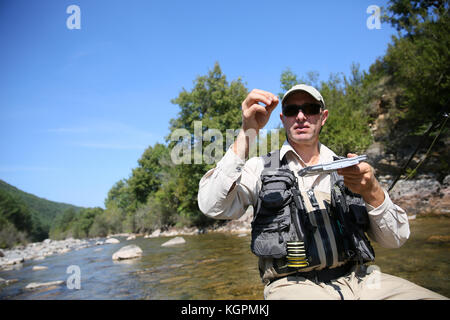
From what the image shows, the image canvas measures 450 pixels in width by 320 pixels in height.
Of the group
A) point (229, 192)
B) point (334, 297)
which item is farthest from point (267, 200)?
point (334, 297)

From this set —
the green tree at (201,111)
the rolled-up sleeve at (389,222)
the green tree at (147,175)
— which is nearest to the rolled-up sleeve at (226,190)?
the rolled-up sleeve at (389,222)

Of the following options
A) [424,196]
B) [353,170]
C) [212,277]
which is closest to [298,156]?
[353,170]

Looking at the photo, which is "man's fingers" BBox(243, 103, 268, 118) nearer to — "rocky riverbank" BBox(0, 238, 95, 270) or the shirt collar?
the shirt collar

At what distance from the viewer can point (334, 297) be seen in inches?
83.5

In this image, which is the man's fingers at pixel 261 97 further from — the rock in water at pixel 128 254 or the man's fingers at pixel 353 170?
the rock in water at pixel 128 254

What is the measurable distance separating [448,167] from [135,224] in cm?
4180

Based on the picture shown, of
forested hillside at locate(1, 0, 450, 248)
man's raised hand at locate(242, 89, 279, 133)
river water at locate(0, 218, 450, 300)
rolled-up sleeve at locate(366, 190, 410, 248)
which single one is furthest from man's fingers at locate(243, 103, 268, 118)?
forested hillside at locate(1, 0, 450, 248)

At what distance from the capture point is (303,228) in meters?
2.28

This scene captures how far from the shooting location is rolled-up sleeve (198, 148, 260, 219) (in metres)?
2.20

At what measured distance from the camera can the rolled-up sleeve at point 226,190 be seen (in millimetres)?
2199

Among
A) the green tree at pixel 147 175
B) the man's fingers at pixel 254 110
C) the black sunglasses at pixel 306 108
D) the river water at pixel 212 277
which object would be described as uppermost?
the green tree at pixel 147 175

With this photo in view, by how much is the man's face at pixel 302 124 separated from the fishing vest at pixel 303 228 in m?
0.43

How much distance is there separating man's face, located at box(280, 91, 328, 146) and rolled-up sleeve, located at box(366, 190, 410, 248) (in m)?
0.82

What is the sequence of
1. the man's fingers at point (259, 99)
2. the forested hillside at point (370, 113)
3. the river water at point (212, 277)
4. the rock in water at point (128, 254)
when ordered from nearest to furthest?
the man's fingers at point (259, 99)
the river water at point (212, 277)
the rock in water at point (128, 254)
the forested hillside at point (370, 113)
